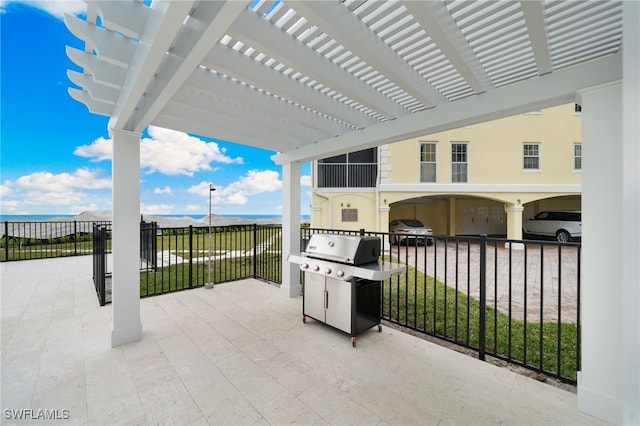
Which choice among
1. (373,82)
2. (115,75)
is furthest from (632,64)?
(115,75)

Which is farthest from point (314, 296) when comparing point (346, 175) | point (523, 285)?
point (346, 175)

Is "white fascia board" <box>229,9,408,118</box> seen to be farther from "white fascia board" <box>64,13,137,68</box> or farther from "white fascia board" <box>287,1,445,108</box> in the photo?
"white fascia board" <box>64,13,137,68</box>

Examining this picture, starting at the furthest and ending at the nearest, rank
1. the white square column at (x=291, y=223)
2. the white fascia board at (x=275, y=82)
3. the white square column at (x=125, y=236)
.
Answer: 1. the white square column at (x=291, y=223)
2. the white square column at (x=125, y=236)
3. the white fascia board at (x=275, y=82)

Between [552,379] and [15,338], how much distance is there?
520 centimetres

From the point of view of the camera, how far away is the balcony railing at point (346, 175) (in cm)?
1016

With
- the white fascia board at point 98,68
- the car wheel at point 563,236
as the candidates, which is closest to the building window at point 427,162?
the car wheel at point 563,236

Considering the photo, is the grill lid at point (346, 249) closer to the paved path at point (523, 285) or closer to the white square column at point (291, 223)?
the paved path at point (523, 285)

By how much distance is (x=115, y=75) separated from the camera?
6.41 ft

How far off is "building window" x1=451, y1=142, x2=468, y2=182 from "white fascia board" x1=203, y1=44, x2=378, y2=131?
8.14 m

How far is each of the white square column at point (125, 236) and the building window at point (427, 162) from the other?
9.34 meters

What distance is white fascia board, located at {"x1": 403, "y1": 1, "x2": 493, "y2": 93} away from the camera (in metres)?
1.36

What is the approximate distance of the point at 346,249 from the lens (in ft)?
8.93

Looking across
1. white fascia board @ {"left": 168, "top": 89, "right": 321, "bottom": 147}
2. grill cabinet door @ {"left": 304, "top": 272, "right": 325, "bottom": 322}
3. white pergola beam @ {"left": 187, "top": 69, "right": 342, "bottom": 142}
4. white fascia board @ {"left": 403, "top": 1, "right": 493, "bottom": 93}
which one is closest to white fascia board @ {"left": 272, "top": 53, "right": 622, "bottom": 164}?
white fascia board @ {"left": 403, "top": 1, "right": 493, "bottom": 93}

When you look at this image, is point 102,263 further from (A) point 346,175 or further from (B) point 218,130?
(A) point 346,175
